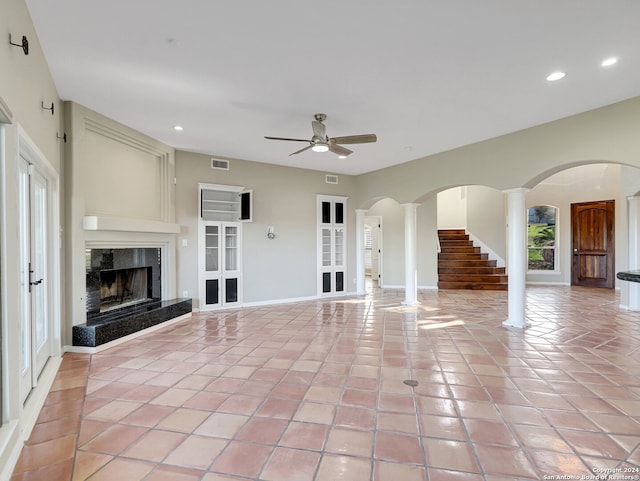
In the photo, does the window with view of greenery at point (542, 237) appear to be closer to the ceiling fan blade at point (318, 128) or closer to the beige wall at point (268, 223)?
the beige wall at point (268, 223)

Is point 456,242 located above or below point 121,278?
above

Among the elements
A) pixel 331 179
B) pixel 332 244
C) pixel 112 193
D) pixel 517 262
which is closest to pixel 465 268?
pixel 332 244

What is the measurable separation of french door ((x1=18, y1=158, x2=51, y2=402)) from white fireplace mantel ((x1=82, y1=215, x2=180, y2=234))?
56 centimetres

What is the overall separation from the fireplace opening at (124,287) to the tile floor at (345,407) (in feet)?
3.18

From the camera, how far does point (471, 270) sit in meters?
9.56

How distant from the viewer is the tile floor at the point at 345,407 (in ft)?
6.65

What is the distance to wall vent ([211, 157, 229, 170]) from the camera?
259 inches

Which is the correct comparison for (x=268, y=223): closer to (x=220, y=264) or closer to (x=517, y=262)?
(x=220, y=264)

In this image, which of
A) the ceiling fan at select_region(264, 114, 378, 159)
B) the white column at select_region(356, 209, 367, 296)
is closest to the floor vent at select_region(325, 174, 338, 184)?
the white column at select_region(356, 209, 367, 296)

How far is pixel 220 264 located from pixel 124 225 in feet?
7.20

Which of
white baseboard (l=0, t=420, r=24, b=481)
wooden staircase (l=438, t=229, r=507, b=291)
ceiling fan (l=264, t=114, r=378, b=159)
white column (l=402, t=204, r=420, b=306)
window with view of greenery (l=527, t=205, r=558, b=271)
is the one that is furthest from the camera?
window with view of greenery (l=527, t=205, r=558, b=271)

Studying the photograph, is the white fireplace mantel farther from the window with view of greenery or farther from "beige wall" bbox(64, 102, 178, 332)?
the window with view of greenery

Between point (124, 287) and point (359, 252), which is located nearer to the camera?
point (124, 287)

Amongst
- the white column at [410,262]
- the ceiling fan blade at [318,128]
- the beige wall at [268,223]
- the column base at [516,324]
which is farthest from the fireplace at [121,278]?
the column base at [516,324]
